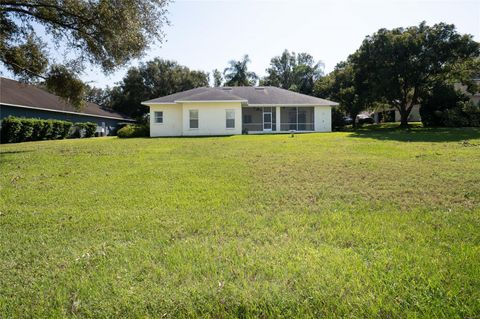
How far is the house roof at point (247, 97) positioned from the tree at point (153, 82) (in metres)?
20.0

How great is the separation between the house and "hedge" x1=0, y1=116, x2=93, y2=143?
8546mm

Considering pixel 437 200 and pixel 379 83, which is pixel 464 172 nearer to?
pixel 437 200

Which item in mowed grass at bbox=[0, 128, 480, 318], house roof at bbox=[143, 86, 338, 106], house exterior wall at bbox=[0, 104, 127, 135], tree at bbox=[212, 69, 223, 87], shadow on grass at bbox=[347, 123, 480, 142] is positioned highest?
tree at bbox=[212, 69, 223, 87]

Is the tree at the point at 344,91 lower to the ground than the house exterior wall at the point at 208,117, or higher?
higher

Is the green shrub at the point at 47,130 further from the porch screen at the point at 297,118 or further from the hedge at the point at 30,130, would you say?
the porch screen at the point at 297,118

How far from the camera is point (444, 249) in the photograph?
146 inches

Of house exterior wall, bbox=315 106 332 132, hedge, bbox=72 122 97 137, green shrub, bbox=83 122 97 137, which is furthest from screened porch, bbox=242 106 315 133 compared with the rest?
green shrub, bbox=83 122 97 137

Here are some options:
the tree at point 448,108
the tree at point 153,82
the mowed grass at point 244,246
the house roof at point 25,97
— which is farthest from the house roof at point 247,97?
the tree at point 153,82

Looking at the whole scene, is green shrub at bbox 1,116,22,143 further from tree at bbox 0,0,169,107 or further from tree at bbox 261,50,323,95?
tree at bbox 261,50,323,95

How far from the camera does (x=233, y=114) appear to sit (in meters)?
26.3

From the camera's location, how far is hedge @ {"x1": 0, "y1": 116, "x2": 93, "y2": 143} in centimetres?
2306

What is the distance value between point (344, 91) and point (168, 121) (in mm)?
20277

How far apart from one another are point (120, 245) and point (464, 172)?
7.95 meters

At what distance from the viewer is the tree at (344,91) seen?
34.5 metres
